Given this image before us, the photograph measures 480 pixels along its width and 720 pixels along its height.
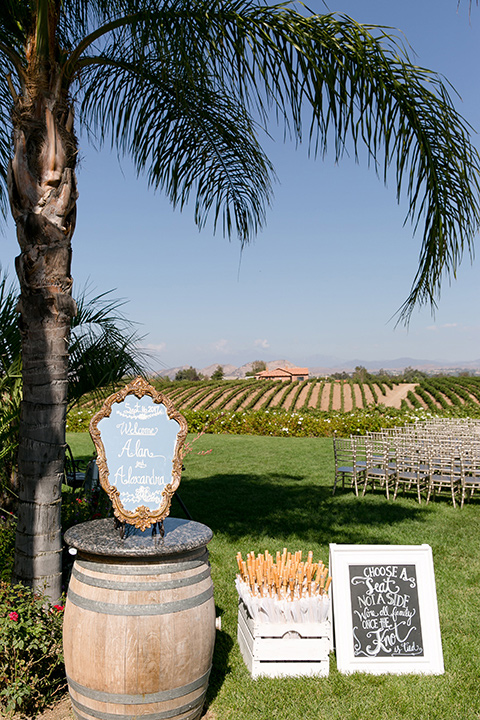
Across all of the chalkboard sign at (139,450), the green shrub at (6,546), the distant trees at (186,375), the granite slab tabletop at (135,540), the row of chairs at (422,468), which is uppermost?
the chalkboard sign at (139,450)

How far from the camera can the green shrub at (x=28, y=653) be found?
123 inches

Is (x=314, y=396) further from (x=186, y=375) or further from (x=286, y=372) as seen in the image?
(x=286, y=372)

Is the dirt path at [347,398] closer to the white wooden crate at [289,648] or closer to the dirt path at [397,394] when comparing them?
the dirt path at [397,394]

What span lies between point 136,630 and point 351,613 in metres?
1.67

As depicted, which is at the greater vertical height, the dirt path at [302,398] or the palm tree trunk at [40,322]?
the palm tree trunk at [40,322]

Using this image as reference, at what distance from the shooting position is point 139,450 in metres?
3.23

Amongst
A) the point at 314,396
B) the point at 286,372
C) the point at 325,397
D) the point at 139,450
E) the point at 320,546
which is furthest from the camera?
the point at 286,372

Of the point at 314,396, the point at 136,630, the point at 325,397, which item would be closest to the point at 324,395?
the point at 325,397

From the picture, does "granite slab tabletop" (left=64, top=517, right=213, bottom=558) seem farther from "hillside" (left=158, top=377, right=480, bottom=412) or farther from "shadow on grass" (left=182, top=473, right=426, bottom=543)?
"hillside" (left=158, top=377, right=480, bottom=412)

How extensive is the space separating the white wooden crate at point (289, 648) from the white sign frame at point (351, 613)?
0.16m

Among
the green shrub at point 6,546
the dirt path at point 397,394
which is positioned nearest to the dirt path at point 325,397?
the dirt path at point 397,394

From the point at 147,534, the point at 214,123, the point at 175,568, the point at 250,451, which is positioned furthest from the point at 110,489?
the point at 250,451

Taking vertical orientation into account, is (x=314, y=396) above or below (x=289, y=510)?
below

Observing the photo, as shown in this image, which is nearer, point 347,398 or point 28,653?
point 28,653
